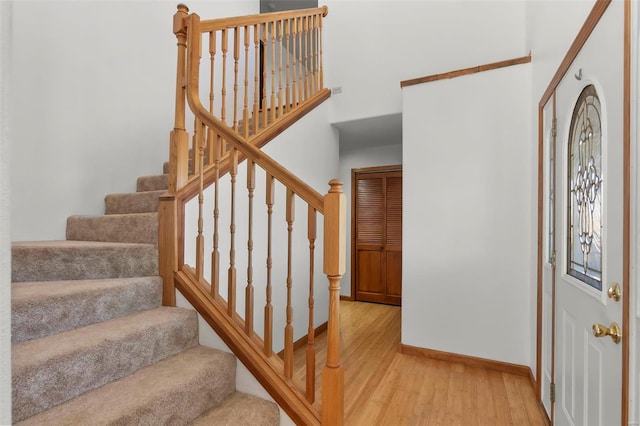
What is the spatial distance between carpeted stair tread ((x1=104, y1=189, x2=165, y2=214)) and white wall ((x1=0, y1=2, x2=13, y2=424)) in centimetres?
187

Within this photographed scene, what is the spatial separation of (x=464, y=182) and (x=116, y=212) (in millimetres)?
2817

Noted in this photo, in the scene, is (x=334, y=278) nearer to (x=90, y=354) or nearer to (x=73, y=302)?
(x=90, y=354)

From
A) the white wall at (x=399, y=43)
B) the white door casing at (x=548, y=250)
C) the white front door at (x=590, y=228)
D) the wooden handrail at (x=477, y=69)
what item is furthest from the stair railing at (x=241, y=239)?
the white door casing at (x=548, y=250)

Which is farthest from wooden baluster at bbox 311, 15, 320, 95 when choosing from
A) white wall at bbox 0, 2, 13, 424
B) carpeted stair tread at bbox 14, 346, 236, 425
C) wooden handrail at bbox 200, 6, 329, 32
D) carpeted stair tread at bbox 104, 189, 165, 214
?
white wall at bbox 0, 2, 13, 424

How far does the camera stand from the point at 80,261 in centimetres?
174

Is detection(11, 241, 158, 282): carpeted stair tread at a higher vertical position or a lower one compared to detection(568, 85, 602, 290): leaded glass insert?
lower

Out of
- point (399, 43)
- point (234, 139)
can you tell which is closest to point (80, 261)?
point (234, 139)

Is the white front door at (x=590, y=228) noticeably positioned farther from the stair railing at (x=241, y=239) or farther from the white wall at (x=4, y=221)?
the white wall at (x=4, y=221)

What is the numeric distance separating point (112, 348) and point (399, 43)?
→ 368 cm

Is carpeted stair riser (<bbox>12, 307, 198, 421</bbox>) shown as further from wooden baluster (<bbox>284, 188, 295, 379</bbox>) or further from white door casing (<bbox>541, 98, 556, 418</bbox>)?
white door casing (<bbox>541, 98, 556, 418</bbox>)

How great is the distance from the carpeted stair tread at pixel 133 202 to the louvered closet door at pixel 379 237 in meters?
3.24

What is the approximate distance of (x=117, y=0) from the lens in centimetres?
259

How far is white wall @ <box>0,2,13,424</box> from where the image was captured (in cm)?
43

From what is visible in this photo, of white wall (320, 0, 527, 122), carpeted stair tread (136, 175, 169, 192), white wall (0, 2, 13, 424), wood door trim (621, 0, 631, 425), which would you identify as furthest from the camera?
white wall (320, 0, 527, 122)
